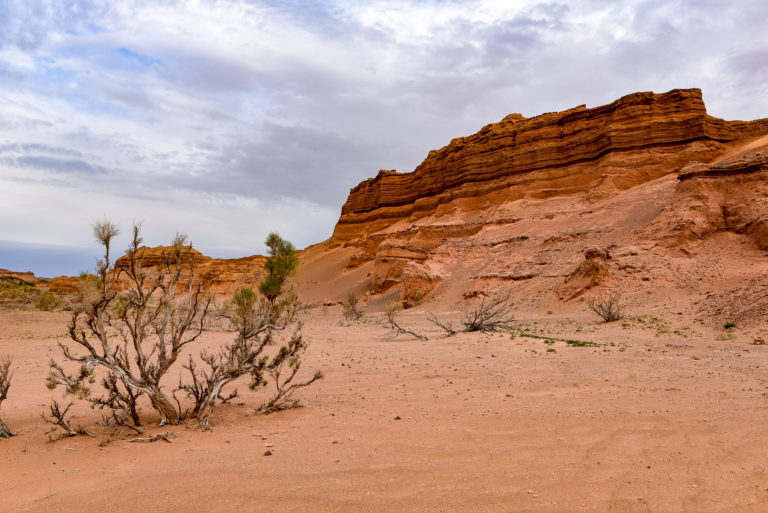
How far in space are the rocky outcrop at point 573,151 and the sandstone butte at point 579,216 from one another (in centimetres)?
10

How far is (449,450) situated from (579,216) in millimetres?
31700

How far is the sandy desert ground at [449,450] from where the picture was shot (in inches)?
143

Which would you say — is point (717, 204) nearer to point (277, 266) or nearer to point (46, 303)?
point (277, 266)

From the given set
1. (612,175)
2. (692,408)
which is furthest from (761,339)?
(612,175)

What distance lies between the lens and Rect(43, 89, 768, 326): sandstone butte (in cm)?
2208

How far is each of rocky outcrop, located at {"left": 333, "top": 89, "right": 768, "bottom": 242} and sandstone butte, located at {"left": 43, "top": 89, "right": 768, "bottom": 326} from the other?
0.34 ft

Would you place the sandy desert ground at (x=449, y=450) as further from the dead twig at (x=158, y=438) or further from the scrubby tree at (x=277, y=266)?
the scrubby tree at (x=277, y=266)

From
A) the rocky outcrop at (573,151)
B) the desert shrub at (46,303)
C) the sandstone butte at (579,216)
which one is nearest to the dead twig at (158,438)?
the sandstone butte at (579,216)

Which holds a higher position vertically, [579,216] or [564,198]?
[564,198]

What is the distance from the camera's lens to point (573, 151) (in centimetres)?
3966

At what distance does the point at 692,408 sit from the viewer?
5.78 meters

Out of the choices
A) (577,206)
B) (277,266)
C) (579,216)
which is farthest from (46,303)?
(577,206)

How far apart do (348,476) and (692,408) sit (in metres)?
4.44

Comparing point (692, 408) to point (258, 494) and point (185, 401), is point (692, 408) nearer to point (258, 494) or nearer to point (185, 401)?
point (258, 494)
